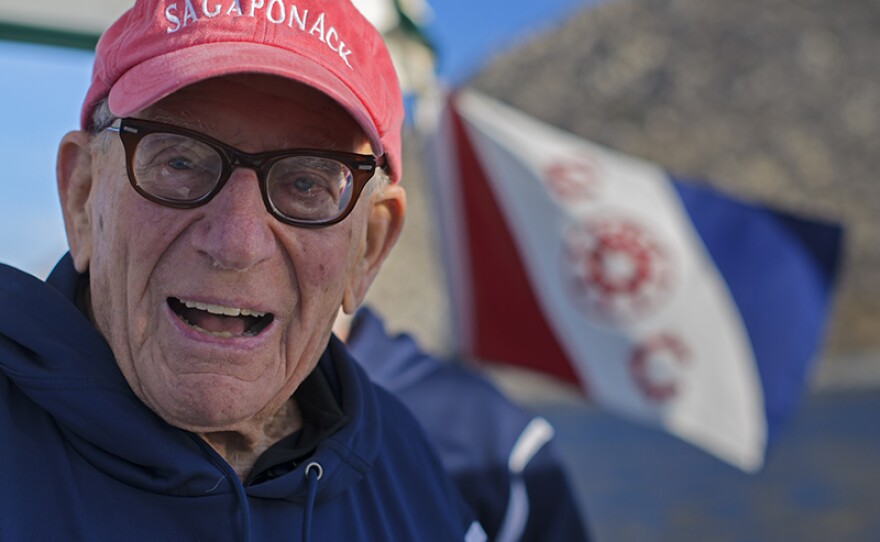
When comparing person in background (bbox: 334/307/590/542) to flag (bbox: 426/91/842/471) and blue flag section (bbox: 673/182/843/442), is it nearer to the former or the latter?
flag (bbox: 426/91/842/471)

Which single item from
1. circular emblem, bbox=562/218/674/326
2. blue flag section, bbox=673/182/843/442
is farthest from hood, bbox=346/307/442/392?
blue flag section, bbox=673/182/843/442

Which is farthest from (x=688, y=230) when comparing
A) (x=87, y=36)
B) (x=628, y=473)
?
(x=628, y=473)

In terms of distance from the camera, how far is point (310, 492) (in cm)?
126

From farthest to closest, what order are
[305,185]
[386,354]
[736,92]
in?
[736,92] → [386,354] → [305,185]

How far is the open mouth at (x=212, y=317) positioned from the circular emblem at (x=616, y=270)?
10.8 feet

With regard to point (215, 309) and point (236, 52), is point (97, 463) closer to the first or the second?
point (215, 309)

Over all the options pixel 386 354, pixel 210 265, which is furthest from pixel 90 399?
pixel 386 354

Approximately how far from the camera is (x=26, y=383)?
3.64 ft

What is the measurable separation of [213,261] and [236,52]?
0.72 feet

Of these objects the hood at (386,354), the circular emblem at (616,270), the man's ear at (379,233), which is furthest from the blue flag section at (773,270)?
the man's ear at (379,233)

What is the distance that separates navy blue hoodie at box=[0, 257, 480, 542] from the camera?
109 cm

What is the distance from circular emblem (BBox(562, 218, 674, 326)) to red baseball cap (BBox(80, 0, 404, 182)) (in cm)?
319

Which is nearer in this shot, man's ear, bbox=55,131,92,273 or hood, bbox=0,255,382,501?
hood, bbox=0,255,382,501

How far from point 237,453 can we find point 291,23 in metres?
0.50
